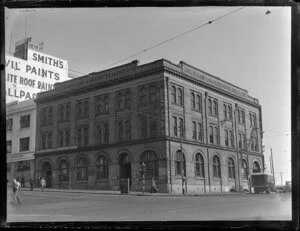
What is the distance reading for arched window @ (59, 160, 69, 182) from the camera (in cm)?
471

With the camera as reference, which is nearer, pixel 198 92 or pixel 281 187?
pixel 281 187

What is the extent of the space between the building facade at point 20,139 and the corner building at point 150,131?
127mm

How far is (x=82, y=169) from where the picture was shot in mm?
4742

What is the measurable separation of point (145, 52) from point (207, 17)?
88 cm

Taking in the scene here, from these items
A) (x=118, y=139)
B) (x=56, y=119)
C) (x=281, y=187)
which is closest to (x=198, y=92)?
(x=118, y=139)

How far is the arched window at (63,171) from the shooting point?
4.71 metres

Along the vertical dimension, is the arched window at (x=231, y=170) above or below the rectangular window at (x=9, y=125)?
below

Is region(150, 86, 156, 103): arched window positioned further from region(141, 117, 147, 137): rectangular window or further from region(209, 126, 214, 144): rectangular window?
region(209, 126, 214, 144): rectangular window

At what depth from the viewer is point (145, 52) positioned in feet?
14.8

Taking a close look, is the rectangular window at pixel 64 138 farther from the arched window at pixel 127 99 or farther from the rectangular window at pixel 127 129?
the arched window at pixel 127 99

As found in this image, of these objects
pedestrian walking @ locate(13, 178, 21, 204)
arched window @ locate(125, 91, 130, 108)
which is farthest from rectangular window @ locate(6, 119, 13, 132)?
arched window @ locate(125, 91, 130, 108)

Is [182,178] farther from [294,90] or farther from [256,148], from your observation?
[294,90]

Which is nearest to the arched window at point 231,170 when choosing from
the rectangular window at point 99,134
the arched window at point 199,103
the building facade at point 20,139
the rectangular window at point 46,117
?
the arched window at point 199,103

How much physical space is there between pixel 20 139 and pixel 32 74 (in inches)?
38.5
